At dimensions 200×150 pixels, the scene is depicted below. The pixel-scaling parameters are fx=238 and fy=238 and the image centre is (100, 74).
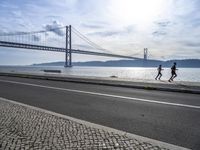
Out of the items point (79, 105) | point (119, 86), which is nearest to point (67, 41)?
point (119, 86)

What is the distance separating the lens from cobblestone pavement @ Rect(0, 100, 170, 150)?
165 inches

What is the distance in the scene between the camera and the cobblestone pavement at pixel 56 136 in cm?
418

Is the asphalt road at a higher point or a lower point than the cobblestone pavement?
lower

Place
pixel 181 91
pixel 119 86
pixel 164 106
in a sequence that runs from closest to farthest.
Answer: pixel 164 106 → pixel 181 91 → pixel 119 86

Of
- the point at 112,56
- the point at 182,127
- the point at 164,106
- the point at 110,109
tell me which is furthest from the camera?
the point at 112,56

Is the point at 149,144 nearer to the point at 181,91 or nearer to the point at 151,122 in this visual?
the point at 151,122

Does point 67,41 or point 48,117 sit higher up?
point 67,41

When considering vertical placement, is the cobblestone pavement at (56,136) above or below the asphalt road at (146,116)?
above

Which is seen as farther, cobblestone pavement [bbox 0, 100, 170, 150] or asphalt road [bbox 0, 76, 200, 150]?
asphalt road [bbox 0, 76, 200, 150]

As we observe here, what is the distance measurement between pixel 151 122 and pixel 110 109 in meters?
1.95

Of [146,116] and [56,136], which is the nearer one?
[56,136]

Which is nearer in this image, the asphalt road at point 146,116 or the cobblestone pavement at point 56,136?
the cobblestone pavement at point 56,136

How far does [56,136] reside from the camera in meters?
4.69

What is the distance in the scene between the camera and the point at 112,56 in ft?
240
